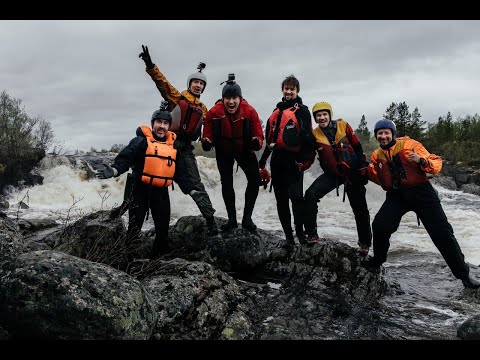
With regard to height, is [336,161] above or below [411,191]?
above

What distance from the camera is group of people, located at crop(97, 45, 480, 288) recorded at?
512 cm

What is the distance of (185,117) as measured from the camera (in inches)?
224

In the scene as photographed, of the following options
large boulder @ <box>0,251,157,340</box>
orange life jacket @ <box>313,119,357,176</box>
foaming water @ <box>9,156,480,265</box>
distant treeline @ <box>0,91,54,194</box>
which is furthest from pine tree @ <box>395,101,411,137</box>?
large boulder @ <box>0,251,157,340</box>

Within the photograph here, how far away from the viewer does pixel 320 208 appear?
17062 mm

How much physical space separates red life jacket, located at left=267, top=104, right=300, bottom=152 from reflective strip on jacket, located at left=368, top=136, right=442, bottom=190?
1.17m

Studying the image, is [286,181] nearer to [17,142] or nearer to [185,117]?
[185,117]

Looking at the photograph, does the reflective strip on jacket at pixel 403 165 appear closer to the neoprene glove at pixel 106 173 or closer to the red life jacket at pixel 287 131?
the red life jacket at pixel 287 131

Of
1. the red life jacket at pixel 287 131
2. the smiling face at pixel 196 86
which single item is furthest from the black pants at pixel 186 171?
the red life jacket at pixel 287 131

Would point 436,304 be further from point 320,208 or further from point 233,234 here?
point 320,208

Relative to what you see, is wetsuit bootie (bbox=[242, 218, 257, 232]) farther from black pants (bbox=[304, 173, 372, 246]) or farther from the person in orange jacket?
the person in orange jacket

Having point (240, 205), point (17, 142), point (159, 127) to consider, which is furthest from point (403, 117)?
point (159, 127)

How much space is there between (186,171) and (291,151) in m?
1.55

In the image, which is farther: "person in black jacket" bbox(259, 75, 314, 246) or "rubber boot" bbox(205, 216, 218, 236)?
"rubber boot" bbox(205, 216, 218, 236)
